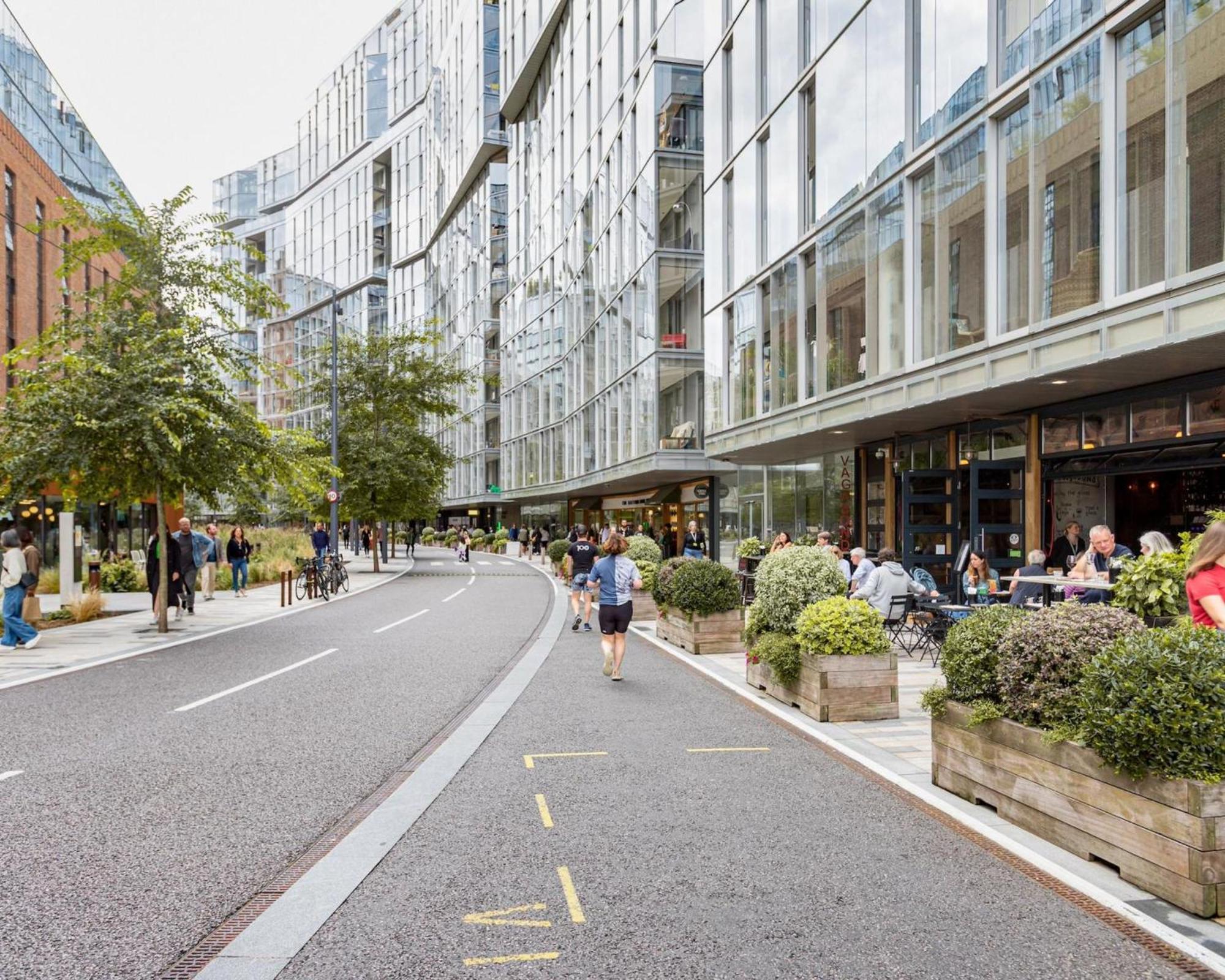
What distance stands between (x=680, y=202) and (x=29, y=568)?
21948mm

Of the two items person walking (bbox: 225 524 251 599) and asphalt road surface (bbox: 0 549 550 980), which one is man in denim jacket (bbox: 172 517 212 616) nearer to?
person walking (bbox: 225 524 251 599)

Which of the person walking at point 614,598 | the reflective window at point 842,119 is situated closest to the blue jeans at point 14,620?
the person walking at point 614,598

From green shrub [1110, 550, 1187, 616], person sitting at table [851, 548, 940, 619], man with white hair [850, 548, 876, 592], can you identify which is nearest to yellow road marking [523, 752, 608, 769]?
green shrub [1110, 550, 1187, 616]

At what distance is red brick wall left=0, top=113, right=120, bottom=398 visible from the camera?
31.8 meters

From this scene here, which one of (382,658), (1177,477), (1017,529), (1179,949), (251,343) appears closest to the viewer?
(1179,949)

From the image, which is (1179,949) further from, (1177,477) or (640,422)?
(640,422)

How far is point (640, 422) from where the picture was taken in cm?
3144

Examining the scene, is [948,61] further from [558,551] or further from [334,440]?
[334,440]

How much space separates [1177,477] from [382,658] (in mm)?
13184

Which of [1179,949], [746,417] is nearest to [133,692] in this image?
[1179,949]

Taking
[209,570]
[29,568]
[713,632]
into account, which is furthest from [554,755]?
[209,570]

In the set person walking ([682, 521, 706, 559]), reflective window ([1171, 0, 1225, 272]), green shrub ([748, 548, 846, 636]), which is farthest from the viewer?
person walking ([682, 521, 706, 559])

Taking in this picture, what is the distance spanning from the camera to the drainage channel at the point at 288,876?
3781 millimetres

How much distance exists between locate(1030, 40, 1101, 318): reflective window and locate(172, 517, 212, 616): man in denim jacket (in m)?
Answer: 14.9
